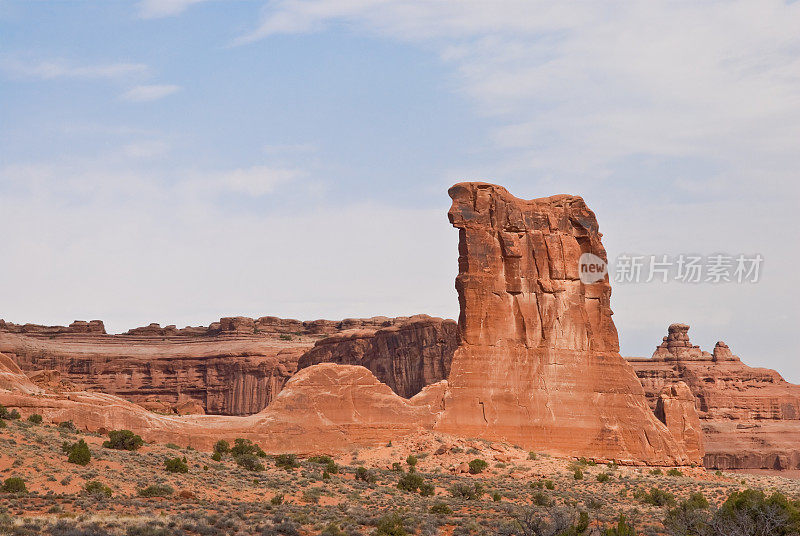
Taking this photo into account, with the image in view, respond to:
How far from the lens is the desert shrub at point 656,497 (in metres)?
44.3

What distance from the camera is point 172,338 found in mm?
133875

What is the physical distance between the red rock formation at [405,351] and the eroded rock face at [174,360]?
13964mm

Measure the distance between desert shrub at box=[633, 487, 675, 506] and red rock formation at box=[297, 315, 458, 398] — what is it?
44.3m

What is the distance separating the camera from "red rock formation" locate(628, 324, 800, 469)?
369 ft

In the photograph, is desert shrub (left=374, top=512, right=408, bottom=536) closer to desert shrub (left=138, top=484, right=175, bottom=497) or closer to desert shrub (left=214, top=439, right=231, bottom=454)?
desert shrub (left=138, top=484, right=175, bottom=497)

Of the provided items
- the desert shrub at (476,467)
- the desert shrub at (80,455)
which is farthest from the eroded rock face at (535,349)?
the desert shrub at (80,455)

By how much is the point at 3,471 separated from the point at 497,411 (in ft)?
88.0

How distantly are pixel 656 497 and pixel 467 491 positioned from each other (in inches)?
316

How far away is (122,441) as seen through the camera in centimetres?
4497

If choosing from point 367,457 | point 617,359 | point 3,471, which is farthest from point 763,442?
point 3,471

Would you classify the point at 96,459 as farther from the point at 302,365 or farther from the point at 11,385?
the point at 302,365

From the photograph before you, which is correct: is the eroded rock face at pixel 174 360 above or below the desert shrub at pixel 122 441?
above

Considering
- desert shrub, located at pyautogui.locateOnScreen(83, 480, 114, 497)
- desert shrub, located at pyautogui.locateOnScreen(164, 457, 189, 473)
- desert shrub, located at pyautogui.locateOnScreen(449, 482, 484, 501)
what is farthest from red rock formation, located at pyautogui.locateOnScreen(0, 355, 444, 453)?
desert shrub, located at pyautogui.locateOnScreen(83, 480, 114, 497)

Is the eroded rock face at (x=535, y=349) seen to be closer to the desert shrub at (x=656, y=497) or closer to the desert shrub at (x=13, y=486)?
the desert shrub at (x=656, y=497)
